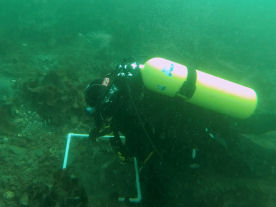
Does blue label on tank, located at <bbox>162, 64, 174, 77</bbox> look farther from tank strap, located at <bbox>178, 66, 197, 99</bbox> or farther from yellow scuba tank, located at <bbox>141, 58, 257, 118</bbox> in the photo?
tank strap, located at <bbox>178, 66, 197, 99</bbox>

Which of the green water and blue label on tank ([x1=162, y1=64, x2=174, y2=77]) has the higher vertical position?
blue label on tank ([x1=162, y1=64, x2=174, y2=77])

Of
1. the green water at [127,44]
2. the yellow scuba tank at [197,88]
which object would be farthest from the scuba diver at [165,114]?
the green water at [127,44]

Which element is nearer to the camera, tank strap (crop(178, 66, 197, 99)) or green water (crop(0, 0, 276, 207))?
tank strap (crop(178, 66, 197, 99))

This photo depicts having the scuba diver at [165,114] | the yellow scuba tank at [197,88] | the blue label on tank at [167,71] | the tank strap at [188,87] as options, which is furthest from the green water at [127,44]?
the blue label on tank at [167,71]

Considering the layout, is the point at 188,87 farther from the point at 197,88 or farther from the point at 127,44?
the point at 127,44

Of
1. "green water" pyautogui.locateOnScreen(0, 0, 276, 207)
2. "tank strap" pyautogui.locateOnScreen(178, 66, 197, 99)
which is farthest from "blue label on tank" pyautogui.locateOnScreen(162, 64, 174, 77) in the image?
"green water" pyautogui.locateOnScreen(0, 0, 276, 207)

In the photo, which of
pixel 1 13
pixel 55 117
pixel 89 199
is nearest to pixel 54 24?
pixel 1 13

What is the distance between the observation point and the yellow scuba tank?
3.44m

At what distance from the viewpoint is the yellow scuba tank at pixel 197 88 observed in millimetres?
3438

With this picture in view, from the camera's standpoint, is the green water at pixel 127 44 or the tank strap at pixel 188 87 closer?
the tank strap at pixel 188 87

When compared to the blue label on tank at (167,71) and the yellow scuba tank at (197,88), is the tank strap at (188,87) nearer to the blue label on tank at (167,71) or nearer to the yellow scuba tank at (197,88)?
the yellow scuba tank at (197,88)

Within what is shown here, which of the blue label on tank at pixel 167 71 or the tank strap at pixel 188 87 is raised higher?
the blue label on tank at pixel 167 71

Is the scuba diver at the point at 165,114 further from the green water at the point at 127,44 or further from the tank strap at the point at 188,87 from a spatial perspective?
the green water at the point at 127,44

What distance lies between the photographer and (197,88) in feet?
11.5
